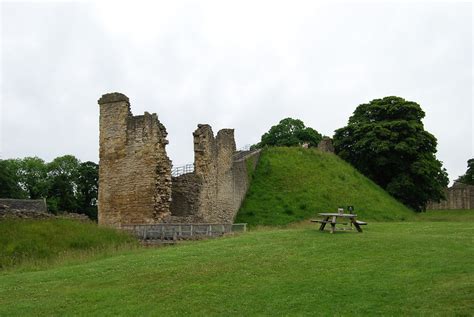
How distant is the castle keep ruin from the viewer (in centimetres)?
2608

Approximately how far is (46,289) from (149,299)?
3157 mm

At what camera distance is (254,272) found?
13.6 m

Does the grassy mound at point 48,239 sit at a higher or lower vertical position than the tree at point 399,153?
lower

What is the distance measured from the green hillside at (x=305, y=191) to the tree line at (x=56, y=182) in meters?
35.5

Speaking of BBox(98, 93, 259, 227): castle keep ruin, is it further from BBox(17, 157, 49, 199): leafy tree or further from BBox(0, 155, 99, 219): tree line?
BBox(17, 157, 49, 199): leafy tree

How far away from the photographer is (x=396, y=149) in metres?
42.7

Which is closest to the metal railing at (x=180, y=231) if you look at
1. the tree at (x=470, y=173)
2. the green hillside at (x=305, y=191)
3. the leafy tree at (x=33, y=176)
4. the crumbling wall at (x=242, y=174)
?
the green hillside at (x=305, y=191)

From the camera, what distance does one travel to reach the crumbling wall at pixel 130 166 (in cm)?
2605

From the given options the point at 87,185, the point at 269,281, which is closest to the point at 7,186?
the point at 87,185

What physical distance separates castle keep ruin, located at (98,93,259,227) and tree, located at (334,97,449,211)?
19090 mm

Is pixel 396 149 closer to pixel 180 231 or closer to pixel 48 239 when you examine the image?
pixel 180 231

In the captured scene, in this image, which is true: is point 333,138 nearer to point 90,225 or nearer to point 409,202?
point 409,202

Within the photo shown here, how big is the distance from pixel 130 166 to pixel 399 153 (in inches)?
963

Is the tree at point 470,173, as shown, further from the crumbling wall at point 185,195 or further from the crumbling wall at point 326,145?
the crumbling wall at point 185,195
